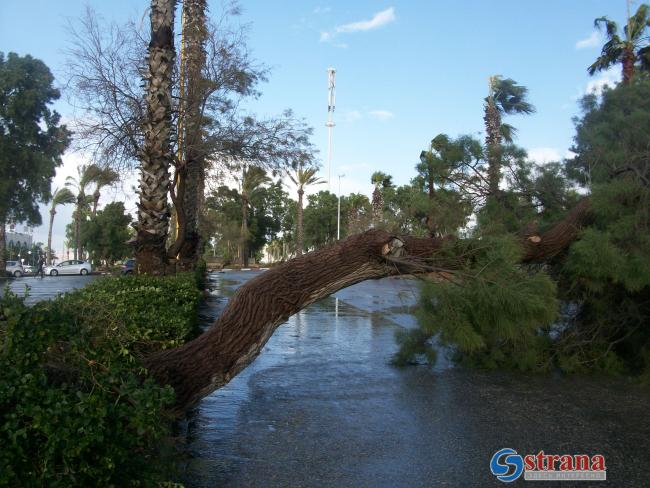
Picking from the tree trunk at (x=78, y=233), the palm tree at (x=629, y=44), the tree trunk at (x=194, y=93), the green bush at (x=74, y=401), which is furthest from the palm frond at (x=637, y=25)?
the tree trunk at (x=78, y=233)

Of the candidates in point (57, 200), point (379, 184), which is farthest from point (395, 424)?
point (57, 200)

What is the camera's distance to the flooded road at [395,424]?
14.6 ft

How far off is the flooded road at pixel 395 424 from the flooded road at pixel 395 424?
0.04 feet

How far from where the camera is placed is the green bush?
2668mm

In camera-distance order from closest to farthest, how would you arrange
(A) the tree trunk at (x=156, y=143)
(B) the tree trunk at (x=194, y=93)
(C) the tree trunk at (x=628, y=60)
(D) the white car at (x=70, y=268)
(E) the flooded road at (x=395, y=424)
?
(E) the flooded road at (x=395, y=424)
(A) the tree trunk at (x=156, y=143)
(B) the tree trunk at (x=194, y=93)
(C) the tree trunk at (x=628, y=60)
(D) the white car at (x=70, y=268)

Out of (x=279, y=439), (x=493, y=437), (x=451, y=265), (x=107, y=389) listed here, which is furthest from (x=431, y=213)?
(x=107, y=389)

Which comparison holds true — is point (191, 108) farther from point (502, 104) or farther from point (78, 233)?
point (78, 233)

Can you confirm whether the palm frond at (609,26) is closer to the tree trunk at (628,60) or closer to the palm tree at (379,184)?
the tree trunk at (628,60)

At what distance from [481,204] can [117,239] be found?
156 ft

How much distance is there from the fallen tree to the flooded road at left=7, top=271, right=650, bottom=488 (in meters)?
0.49

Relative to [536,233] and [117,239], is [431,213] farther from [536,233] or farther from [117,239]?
[117,239]

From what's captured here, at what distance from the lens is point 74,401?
9.55 ft

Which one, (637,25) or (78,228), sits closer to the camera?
(637,25)

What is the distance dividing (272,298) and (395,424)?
1.79 meters
